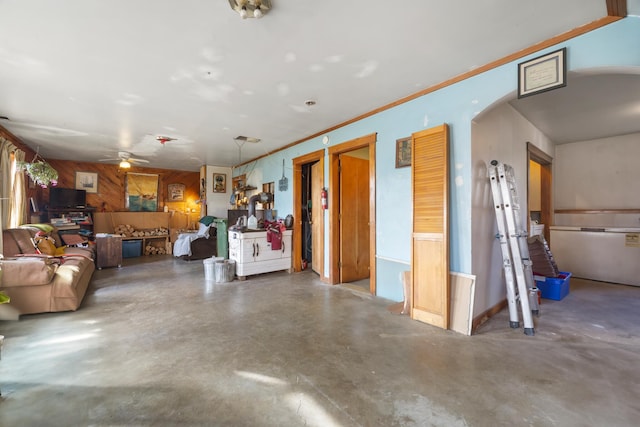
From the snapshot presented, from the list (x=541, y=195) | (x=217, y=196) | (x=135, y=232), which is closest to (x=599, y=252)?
(x=541, y=195)

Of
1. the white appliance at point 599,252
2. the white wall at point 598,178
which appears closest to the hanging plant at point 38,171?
the white appliance at point 599,252

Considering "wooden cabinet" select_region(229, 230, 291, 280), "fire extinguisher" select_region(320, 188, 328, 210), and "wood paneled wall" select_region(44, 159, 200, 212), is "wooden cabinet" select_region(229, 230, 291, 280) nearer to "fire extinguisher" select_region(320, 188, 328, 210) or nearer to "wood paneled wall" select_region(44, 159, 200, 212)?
"fire extinguisher" select_region(320, 188, 328, 210)

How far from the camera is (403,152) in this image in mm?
3426

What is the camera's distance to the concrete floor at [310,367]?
1.61 m

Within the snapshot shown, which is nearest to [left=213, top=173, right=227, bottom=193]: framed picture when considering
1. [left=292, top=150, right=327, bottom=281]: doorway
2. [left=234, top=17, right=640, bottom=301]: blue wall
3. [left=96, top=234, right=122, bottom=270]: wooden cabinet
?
[left=96, top=234, right=122, bottom=270]: wooden cabinet

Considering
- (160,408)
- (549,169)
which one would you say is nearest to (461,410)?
(160,408)

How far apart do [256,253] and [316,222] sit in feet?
4.12

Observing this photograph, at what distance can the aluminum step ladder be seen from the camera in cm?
280

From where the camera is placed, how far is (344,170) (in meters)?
4.67

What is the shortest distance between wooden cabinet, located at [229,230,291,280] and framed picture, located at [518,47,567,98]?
166 inches

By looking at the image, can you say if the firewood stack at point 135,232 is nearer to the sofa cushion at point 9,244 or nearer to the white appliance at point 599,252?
the sofa cushion at point 9,244

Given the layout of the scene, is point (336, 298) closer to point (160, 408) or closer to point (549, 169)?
point (160, 408)

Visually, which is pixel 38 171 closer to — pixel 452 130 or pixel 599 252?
A: pixel 452 130

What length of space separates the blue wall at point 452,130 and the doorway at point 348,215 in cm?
46
